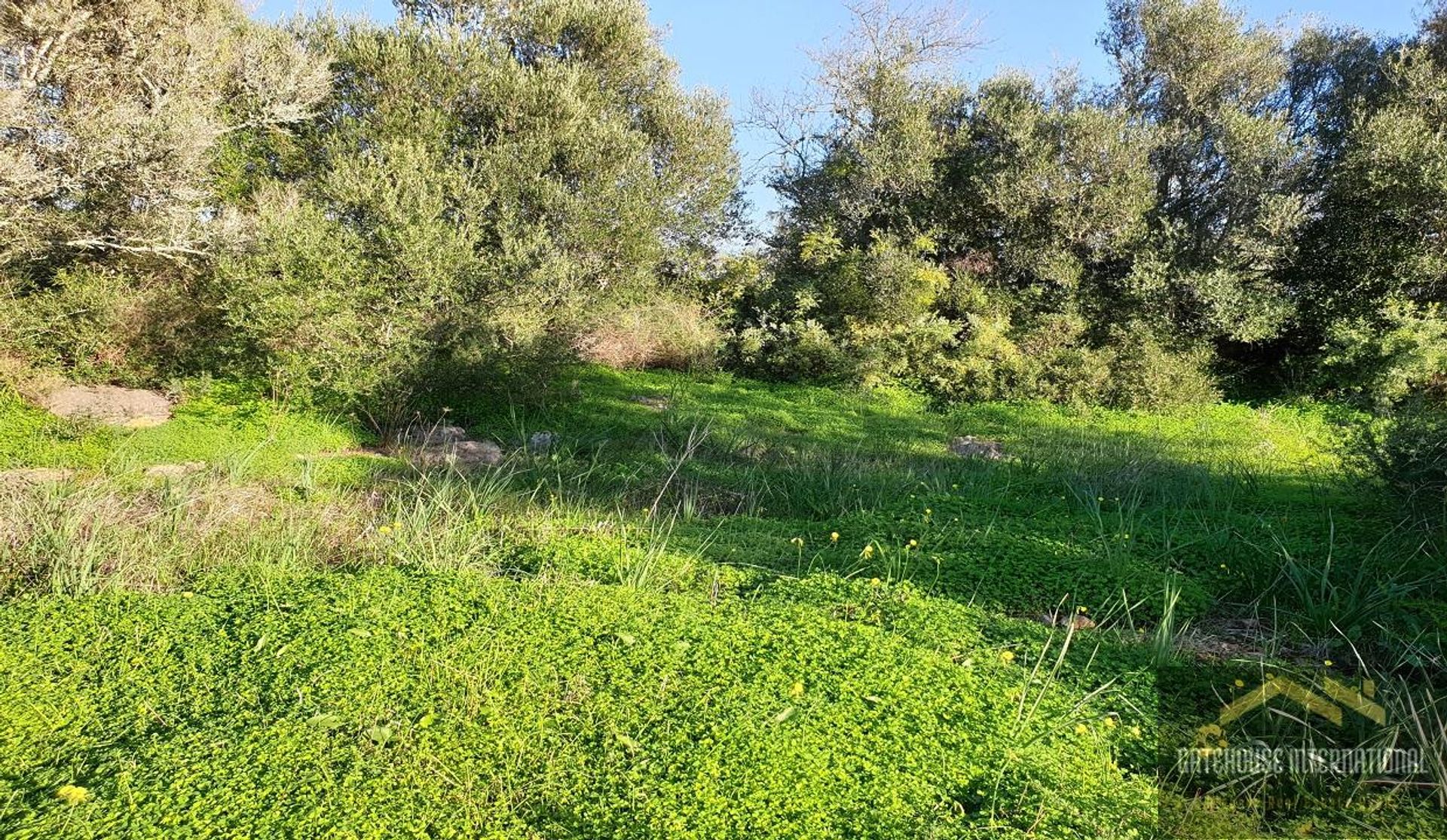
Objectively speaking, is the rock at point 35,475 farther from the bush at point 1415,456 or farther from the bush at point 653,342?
the bush at point 1415,456

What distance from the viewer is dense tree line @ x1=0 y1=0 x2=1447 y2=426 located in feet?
33.7

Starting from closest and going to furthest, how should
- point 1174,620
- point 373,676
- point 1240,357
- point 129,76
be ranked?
1. point 373,676
2. point 1174,620
3. point 129,76
4. point 1240,357

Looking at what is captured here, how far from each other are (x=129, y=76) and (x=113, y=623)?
10.5 metres

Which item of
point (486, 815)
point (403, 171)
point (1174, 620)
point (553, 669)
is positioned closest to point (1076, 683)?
point (1174, 620)

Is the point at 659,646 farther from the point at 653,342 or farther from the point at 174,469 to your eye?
the point at 653,342

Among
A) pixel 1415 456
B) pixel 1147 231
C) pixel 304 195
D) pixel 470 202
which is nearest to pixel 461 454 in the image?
pixel 470 202

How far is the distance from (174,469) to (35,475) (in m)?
0.95

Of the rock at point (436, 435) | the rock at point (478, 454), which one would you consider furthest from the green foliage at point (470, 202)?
the rock at point (478, 454)

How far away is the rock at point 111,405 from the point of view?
Result: 9414 mm

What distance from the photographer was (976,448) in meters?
10.3

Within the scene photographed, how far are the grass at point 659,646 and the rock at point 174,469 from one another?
0.64 feet

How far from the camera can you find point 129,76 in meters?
10.9

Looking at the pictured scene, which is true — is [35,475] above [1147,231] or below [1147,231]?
below

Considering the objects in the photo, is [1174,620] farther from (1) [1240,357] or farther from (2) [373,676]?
(1) [1240,357]
